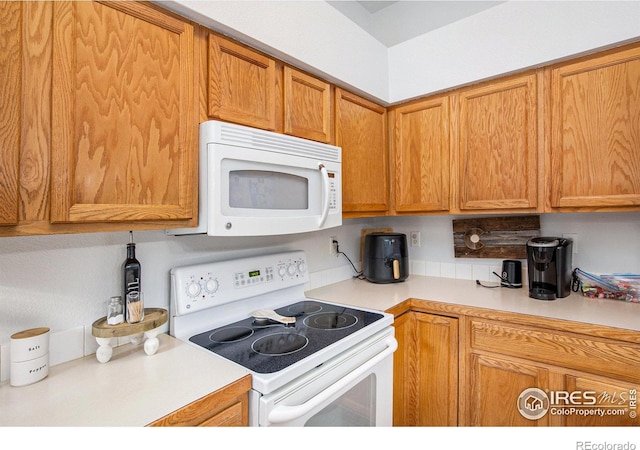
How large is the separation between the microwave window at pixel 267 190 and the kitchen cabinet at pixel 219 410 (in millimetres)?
600

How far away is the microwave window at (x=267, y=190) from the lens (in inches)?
46.8

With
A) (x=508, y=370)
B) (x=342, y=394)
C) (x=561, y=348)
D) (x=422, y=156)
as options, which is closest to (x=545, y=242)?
(x=561, y=348)

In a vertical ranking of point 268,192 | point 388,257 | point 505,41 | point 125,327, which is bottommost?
point 125,327

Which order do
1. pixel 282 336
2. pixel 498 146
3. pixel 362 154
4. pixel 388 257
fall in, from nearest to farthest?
pixel 282 336, pixel 498 146, pixel 362 154, pixel 388 257

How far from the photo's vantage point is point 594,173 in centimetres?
148

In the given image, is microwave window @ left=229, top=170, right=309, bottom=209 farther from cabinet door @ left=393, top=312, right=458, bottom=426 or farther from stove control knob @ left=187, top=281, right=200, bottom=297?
cabinet door @ left=393, top=312, right=458, bottom=426

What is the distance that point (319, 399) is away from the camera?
1.01 m

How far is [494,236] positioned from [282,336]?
153cm

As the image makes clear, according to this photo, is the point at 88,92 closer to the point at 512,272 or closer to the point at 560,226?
the point at 512,272

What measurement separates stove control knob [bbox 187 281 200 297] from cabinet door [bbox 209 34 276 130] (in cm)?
65

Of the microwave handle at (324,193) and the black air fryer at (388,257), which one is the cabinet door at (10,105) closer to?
the microwave handle at (324,193)

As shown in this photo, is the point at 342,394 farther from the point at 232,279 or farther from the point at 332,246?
the point at 332,246

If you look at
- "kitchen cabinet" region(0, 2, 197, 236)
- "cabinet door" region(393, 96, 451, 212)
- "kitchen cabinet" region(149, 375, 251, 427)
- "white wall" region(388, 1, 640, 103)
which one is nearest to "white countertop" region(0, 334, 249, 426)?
"kitchen cabinet" region(149, 375, 251, 427)

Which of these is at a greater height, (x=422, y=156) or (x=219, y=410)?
(x=422, y=156)
